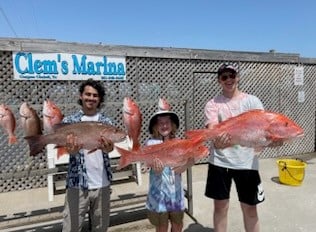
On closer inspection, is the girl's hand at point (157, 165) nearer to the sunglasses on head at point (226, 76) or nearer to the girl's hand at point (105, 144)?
the girl's hand at point (105, 144)

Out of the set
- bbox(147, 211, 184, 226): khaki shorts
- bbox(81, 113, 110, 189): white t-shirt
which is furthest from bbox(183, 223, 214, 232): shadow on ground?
bbox(81, 113, 110, 189): white t-shirt

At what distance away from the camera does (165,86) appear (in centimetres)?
730

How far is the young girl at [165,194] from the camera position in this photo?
9.37 ft

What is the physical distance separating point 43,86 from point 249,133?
4.63m

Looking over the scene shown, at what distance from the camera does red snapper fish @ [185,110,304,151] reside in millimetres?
2574

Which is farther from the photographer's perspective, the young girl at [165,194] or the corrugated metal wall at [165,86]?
the corrugated metal wall at [165,86]

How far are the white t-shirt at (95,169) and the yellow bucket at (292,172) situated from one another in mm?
4143

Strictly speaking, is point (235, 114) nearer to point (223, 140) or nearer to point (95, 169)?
point (223, 140)

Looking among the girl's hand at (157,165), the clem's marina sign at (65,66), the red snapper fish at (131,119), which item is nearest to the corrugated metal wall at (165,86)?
the clem's marina sign at (65,66)

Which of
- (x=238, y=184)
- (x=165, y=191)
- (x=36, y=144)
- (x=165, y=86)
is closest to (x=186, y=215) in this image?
(x=238, y=184)

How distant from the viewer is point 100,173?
8.95ft

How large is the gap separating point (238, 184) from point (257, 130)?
27.4 inches

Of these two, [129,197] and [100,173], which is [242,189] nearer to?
[100,173]

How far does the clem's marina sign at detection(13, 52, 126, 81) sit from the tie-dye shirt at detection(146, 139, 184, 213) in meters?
3.81
